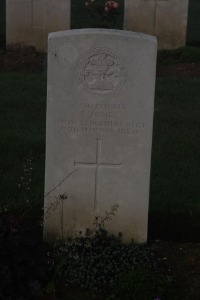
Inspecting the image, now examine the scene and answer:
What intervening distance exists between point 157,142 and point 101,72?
9.64ft

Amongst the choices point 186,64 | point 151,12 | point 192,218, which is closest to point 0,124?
point 192,218

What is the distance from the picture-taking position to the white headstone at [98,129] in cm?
485

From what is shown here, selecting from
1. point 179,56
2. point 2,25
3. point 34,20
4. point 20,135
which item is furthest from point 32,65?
point 2,25

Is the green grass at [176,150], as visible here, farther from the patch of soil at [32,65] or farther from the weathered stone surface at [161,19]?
the weathered stone surface at [161,19]

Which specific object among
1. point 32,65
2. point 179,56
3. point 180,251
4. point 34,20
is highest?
point 34,20

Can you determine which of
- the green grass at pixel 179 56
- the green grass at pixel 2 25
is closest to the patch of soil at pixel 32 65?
the green grass at pixel 179 56

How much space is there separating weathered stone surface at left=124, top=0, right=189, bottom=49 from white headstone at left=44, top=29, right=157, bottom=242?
352 inches

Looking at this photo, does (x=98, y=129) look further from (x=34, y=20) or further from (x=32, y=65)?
(x=34, y=20)

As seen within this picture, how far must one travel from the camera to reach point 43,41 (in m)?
13.6

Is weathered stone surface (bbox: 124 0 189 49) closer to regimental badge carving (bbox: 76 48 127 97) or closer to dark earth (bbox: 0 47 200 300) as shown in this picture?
dark earth (bbox: 0 47 200 300)

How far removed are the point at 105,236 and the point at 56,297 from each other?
2.10 ft

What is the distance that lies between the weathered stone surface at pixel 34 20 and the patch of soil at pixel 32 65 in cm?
40

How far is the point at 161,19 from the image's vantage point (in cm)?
1374

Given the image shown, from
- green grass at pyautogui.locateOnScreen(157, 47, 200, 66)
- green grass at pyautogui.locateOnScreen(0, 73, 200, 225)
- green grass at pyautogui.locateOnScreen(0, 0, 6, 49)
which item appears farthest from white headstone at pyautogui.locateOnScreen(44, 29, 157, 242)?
green grass at pyautogui.locateOnScreen(0, 0, 6, 49)
